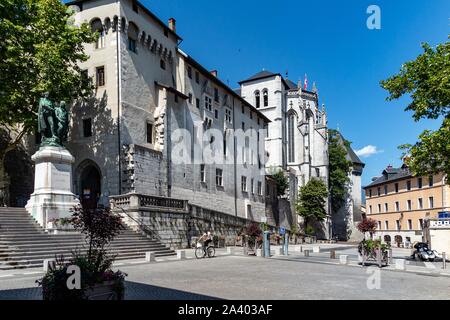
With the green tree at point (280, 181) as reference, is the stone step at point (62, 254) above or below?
below

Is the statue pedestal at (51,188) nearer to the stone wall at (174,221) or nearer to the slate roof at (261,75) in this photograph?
the stone wall at (174,221)

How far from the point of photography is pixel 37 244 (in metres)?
19.5

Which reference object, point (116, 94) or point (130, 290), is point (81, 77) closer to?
point (116, 94)

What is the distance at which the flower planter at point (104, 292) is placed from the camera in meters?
8.11

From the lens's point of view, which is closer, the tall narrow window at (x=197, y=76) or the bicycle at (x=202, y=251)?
the bicycle at (x=202, y=251)

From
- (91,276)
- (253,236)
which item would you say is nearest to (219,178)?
(253,236)

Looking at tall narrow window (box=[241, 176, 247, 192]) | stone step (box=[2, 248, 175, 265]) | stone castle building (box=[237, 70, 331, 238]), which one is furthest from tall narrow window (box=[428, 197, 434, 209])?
stone step (box=[2, 248, 175, 265])

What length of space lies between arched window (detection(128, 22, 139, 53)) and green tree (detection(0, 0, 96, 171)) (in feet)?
15.6

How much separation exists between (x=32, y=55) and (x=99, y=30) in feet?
22.3

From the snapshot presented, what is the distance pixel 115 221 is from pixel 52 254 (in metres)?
10.9

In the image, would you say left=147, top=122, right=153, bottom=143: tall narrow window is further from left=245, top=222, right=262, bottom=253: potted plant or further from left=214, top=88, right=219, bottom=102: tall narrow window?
left=245, top=222, right=262, bottom=253: potted plant

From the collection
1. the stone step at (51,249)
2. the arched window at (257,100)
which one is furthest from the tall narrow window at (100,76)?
the arched window at (257,100)

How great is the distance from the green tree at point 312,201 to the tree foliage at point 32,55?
139 ft

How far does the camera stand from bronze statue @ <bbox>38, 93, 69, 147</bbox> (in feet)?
78.0
